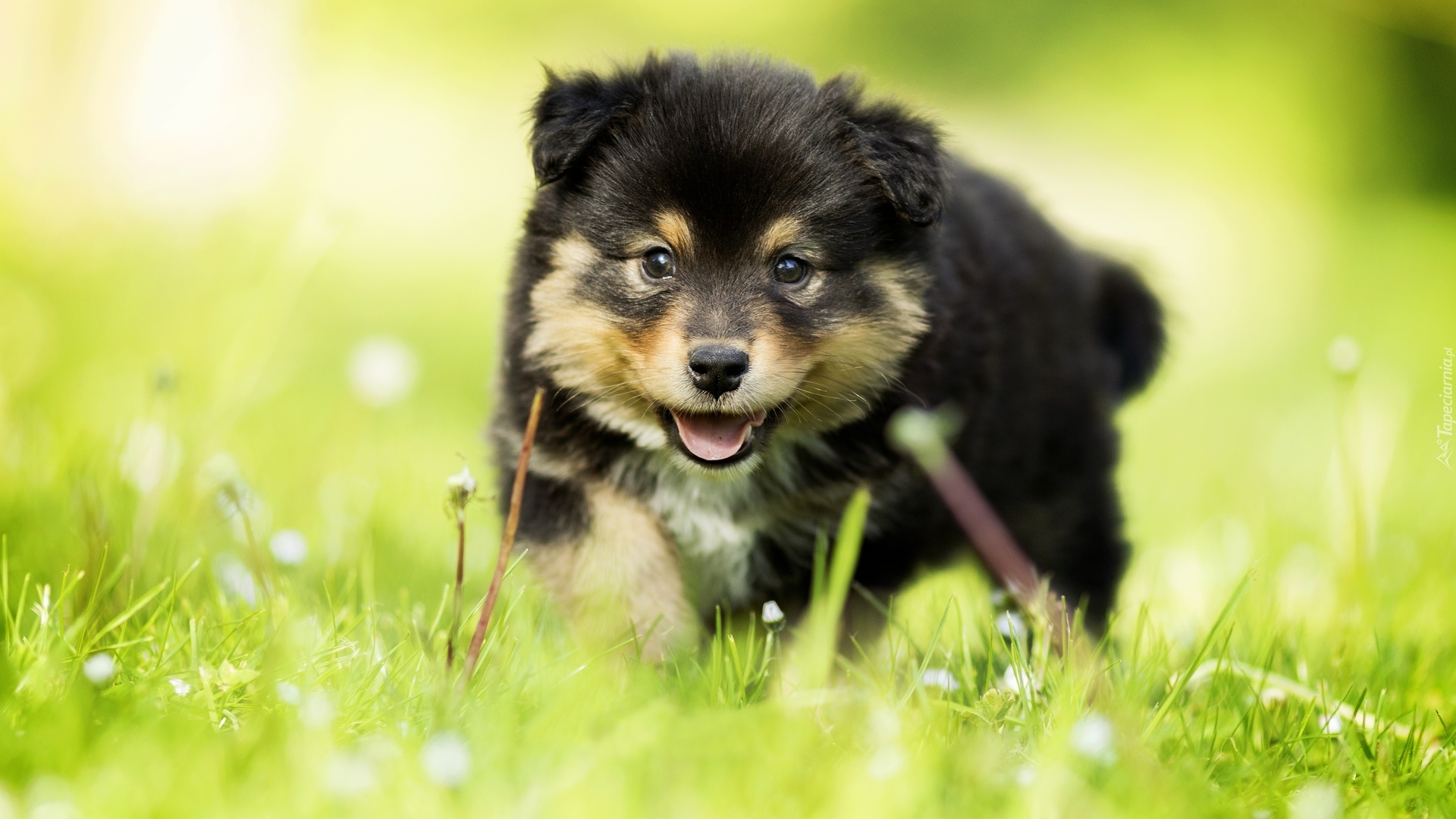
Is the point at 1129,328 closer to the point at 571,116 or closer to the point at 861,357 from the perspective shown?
the point at 861,357

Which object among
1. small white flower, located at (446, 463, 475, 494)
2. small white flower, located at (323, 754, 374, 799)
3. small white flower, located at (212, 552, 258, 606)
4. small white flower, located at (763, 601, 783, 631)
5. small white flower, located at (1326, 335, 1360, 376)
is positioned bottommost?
small white flower, located at (212, 552, 258, 606)

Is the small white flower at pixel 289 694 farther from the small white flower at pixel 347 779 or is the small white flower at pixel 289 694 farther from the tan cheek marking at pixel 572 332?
the tan cheek marking at pixel 572 332

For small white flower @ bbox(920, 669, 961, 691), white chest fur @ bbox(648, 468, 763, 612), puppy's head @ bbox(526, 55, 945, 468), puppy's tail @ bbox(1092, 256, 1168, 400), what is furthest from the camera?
puppy's tail @ bbox(1092, 256, 1168, 400)

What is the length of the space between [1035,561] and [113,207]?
554cm

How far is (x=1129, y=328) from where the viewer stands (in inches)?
157

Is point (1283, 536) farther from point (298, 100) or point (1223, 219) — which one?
point (1223, 219)

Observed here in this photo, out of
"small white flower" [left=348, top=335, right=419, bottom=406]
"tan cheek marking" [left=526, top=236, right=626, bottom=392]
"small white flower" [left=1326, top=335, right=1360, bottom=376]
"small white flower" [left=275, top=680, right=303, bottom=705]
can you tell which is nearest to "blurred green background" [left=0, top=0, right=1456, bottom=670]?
"small white flower" [left=348, top=335, right=419, bottom=406]

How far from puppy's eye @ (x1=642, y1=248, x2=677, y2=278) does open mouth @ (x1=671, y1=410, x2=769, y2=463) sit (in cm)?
30

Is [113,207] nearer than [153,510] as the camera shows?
No

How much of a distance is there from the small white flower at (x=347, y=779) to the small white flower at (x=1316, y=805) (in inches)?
50.1

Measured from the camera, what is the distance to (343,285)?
788cm

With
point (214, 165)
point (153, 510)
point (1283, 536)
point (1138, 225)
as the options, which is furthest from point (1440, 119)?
point (153, 510)

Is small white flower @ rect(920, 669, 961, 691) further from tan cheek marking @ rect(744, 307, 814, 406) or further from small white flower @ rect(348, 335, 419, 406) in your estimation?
small white flower @ rect(348, 335, 419, 406)

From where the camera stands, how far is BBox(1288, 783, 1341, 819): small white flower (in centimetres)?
186
